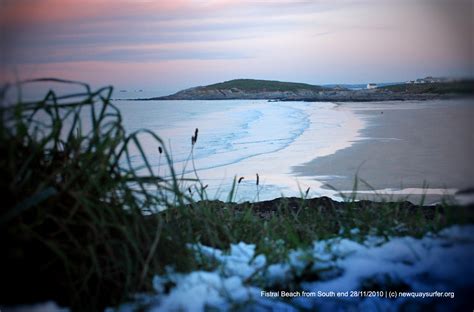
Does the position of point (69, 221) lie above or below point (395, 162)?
above

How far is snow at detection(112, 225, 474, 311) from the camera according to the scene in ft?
5.17

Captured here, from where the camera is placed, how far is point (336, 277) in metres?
1.72

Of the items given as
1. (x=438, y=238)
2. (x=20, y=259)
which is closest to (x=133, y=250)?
(x=20, y=259)

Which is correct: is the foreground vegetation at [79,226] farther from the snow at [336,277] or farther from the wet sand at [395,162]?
the wet sand at [395,162]

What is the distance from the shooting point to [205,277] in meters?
1.69

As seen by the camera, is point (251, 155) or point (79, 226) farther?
point (251, 155)

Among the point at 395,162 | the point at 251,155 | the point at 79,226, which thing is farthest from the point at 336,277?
the point at 251,155

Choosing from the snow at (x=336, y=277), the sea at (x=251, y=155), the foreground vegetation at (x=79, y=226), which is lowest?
the sea at (x=251, y=155)

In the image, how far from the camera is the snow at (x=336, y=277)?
62.1 inches

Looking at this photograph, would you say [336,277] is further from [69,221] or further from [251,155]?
[251,155]

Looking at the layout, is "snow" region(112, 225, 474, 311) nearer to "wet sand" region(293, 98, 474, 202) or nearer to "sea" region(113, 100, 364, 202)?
"wet sand" region(293, 98, 474, 202)

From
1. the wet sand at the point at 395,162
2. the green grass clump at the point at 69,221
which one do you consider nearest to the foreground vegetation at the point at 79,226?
the green grass clump at the point at 69,221

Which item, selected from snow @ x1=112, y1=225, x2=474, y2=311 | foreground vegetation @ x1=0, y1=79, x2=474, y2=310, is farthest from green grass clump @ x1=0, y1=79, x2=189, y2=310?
snow @ x1=112, y1=225, x2=474, y2=311

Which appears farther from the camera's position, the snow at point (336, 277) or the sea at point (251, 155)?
the sea at point (251, 155)
